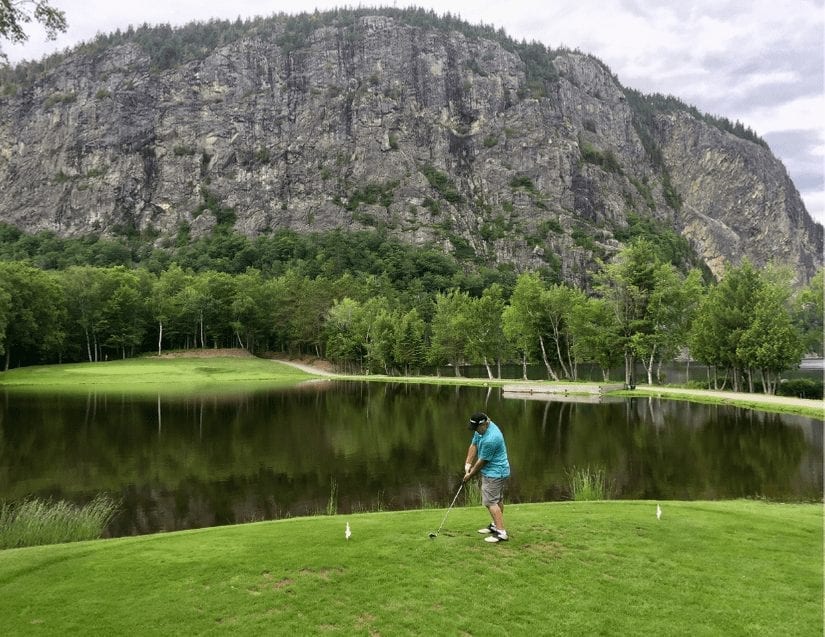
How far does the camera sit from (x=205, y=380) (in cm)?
6850

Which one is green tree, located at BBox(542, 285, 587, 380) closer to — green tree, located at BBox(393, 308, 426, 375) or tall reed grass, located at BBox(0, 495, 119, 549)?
green tree, located at BBox(393, 308, 426, 375)

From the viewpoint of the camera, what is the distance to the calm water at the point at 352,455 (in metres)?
17.2

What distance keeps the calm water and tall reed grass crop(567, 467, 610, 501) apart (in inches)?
12.9

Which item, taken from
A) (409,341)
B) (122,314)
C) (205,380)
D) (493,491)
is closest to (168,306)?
(122,314)

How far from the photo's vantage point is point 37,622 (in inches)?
271

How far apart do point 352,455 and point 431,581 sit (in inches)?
625

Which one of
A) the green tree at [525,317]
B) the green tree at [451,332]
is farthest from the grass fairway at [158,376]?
the green tree at [525,317]

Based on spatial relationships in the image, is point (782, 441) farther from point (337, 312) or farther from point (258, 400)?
point (337, 312)

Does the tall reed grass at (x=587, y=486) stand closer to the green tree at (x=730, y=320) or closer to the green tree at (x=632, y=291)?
the green tree at (x=730, y=320)

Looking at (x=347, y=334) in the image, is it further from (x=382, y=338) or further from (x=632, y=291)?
(x=632, y=291)

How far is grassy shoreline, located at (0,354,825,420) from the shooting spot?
4385 centimetres

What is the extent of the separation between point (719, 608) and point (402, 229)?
162 metres

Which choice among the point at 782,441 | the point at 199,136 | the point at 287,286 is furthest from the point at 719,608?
the point at 199,136

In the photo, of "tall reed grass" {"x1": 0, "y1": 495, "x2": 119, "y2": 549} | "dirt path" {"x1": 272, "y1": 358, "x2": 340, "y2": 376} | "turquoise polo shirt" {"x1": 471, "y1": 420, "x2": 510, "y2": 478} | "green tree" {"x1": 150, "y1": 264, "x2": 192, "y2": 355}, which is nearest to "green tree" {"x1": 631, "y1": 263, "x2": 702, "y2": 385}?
"dirt path" {"x1": 272, "y1": 358, "x2": 340, "y2": 376}
